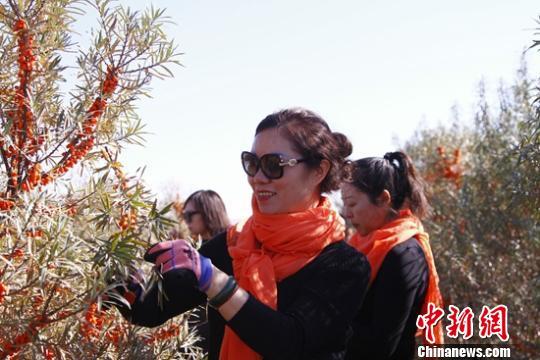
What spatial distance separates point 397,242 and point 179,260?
154cm

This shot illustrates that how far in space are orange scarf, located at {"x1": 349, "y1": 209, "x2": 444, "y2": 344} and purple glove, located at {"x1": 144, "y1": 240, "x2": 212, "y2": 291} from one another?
1.37 m

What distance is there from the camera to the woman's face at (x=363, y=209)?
3328 mm

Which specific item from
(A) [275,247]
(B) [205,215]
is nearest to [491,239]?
(B) [205,215]

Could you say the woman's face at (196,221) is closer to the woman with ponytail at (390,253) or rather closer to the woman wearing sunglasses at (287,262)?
the woman with ponytail at (390,253)

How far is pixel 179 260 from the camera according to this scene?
5.69 ft

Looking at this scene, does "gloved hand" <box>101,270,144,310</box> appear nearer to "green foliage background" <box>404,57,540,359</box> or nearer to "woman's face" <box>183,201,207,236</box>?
"woman's face" <box>183,201,207,236</box>

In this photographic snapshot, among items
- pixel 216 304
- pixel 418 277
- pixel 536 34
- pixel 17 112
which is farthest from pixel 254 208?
pixel 536 34

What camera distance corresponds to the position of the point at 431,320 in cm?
328

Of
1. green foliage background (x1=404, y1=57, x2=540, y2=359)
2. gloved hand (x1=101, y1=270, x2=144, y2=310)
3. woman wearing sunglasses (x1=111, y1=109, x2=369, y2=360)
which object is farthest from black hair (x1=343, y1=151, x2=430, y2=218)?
green foliage background (x1=404, y1=57, x2=540, y2=359)

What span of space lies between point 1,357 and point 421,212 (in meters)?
2.30

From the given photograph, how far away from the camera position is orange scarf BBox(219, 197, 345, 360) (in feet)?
6.84

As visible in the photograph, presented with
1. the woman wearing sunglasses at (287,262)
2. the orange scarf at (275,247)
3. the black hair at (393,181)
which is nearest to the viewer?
the woman wearing sunglasses at (287,262)

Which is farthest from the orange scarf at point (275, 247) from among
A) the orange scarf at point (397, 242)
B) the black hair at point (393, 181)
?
the black hair at point (393, 181)

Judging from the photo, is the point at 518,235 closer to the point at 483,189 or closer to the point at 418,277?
the point at 483,189
